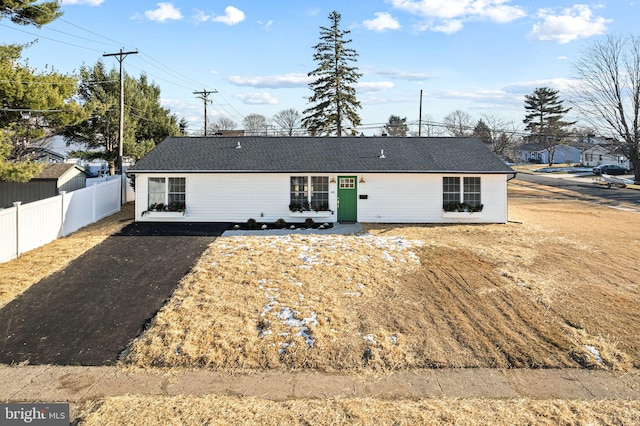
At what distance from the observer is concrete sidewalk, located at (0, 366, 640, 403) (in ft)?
19.1

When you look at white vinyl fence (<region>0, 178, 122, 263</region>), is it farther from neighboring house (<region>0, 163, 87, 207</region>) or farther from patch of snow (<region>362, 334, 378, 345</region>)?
patch of snow (<region>362, 334, 378, 345</region>)

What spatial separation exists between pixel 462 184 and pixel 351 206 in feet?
16.9

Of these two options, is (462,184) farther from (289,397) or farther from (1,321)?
(1,321)

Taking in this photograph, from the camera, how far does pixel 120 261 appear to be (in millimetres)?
12227

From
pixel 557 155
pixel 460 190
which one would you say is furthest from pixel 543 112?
pixel 460 190

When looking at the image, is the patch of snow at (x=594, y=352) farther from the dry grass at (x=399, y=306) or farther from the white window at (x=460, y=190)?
the white window at (x=460, y=190)

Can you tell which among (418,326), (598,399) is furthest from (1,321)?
(598,399)

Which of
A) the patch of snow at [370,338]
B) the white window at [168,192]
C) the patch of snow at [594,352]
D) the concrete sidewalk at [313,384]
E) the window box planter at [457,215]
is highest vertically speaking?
the white window at [168,192]

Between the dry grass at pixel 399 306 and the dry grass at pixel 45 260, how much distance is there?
3953 millimetres

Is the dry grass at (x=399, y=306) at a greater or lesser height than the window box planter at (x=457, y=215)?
lesser

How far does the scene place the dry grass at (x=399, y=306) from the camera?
22.6 feet

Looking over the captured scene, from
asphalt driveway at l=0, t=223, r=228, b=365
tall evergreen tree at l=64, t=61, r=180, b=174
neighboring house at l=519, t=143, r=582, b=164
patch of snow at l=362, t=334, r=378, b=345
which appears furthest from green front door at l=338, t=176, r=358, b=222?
neighboring house at l=519, t=143, r=582, b=164

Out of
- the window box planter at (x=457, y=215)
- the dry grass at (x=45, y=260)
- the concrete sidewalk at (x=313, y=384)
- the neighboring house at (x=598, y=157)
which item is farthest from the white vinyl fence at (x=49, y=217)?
the neighboring house at (x=598, y=157)

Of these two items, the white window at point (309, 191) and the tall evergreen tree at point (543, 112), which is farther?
the tall evergreen tree at point (543, 112)
